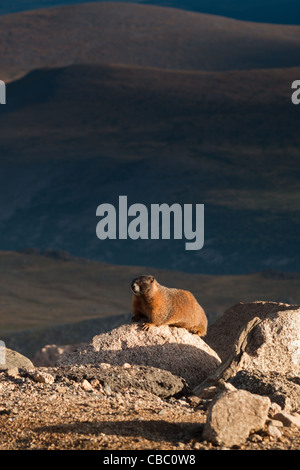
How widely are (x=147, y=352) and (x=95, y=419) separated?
3.11 metres

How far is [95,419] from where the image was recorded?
6.95 metres

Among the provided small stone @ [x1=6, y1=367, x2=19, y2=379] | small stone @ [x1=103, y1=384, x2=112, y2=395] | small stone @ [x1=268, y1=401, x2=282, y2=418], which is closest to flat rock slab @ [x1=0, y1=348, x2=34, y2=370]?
small stone @ [x1=6, y1=367, x2=19, y2=379]

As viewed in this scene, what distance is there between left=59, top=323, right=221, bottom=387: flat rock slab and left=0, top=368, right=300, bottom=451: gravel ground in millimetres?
1252

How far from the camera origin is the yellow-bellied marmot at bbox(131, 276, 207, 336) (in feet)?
32.5

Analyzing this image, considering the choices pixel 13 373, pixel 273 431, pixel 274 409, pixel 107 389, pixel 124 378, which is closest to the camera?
pixel 273 431

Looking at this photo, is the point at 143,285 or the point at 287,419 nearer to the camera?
the point at 287,419

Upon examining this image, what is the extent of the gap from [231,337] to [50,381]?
5.09 meters

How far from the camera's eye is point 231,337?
12922 millimetres

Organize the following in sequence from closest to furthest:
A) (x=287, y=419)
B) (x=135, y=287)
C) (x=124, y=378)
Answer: (x=287, y=419) → (x=124, y=378) → (x=135, y=287)

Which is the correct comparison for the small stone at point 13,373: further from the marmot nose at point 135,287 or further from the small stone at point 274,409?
the small stone at point 274,409

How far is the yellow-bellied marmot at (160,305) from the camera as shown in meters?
9.91

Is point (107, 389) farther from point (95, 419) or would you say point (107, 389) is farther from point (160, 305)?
point (160, 305)

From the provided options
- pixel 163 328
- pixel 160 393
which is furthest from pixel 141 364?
pixel 160 393

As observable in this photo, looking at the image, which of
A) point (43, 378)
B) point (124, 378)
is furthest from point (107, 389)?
point (43, 378)
